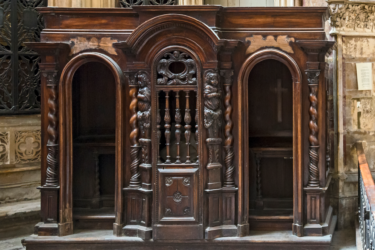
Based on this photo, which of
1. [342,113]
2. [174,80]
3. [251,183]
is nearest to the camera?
[174,80]

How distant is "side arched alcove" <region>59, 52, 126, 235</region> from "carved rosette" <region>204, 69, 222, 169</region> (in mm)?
652

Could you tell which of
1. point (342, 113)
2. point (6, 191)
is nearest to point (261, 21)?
point (342, 113)

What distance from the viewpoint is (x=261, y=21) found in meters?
3.37

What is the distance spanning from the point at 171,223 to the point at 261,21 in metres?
1.67

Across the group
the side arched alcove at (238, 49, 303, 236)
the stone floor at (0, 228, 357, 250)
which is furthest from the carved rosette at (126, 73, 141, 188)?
the stone floor at (0, 228, 357, 250)

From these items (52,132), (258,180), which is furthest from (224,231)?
(52,132)

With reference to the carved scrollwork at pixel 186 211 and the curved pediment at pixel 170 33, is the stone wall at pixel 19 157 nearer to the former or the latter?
the curved pediment at pixel 170 33

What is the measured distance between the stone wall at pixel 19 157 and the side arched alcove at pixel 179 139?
143cm

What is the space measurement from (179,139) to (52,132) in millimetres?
970

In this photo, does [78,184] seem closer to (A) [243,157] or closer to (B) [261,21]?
(A) [243,157]

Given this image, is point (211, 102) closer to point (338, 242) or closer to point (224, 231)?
point (224, 231)

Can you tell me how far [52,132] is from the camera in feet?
11.1

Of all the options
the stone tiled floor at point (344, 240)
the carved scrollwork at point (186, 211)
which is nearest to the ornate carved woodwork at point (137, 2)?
the carved scrollwork at point (186, 211)

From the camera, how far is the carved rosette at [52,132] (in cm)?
337
